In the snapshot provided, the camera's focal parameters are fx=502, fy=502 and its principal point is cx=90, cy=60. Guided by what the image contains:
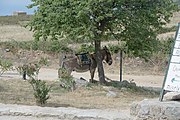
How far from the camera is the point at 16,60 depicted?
28.8 m

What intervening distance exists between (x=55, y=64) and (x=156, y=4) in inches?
454

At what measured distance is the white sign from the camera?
28.2 feet

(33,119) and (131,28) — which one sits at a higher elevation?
(131,28)

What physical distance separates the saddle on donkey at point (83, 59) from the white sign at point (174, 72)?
9.98 meters

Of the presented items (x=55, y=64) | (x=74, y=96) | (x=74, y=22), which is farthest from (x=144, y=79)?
(x=74, y=96)

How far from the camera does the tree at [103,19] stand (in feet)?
55.1

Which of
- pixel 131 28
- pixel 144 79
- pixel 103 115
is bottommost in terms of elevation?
pixel 144 79

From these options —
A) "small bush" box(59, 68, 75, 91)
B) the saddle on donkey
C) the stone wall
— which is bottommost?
"small bush" box(59, 68, 75, 91)

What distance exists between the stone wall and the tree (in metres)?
7.96

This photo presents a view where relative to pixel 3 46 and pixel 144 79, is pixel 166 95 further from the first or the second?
pixel 3 46

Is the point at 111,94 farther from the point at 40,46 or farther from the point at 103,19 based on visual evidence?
the point at 40,46

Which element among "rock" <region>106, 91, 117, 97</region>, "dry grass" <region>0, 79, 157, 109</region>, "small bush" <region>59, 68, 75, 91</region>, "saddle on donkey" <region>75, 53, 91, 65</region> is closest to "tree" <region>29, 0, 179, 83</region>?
"saddle on donkey" <region>75, 53, 91, 65</region>

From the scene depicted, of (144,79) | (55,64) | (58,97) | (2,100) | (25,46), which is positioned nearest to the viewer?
(2,100)

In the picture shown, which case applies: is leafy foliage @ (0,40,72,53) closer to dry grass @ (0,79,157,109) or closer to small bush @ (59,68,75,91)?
dry grass @ (0,79,157,109)
